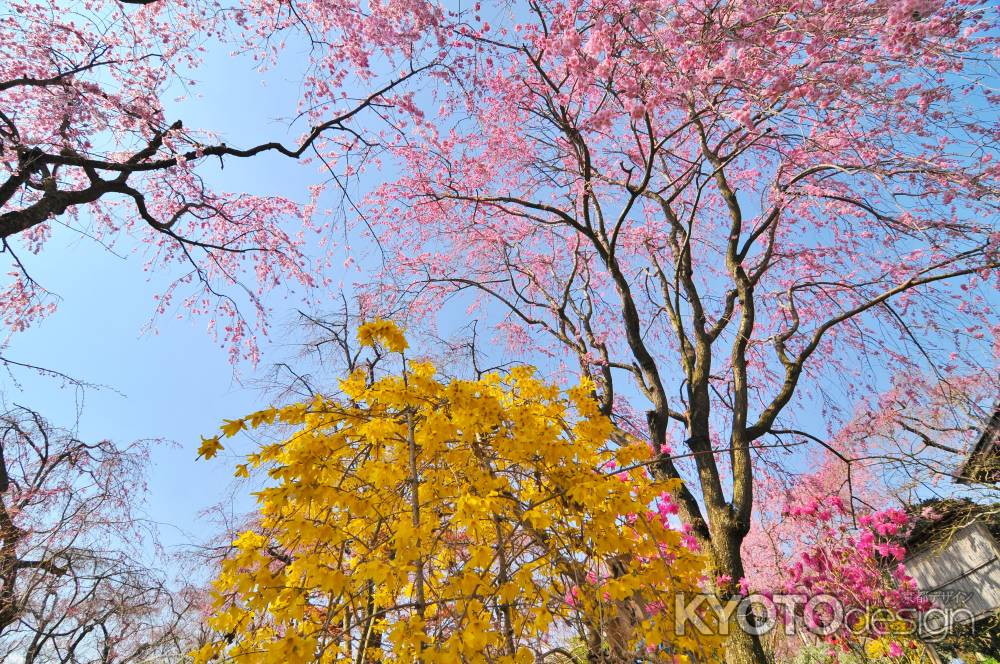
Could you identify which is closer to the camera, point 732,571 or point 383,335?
point 383,335

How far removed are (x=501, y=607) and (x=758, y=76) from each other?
3.84 metres

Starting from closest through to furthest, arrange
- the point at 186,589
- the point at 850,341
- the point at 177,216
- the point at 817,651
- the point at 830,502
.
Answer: the point at 177,216 → the point at 830,502 → the point at 850,341 → the point at 817,651 → the point at 186,589

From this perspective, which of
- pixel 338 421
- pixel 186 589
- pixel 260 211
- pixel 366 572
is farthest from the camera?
pixel 186 589

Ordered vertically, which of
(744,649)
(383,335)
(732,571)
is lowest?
(744,649)

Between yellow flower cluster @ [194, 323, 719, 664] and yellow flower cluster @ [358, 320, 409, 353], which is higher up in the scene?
yellow flower cluster @ [358, 320, 409, 353]

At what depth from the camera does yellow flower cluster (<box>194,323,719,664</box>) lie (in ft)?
5.59

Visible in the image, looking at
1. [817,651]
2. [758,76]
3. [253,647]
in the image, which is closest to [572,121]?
[758,76]

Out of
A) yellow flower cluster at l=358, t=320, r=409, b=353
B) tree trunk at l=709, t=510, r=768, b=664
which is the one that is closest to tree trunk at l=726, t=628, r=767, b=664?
tree trunk at l=709, t=510, r=768, b=664

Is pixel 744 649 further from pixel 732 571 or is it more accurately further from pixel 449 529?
pixel 449 529

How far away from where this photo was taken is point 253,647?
74.4 inches

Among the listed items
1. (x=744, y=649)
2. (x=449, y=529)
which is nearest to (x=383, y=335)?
(x=449, y=529)

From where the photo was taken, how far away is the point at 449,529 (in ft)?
6.98

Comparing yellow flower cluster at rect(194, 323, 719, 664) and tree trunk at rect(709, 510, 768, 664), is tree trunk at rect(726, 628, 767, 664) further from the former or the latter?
yellow flower cluster at rect(194, 323, 719, 664)

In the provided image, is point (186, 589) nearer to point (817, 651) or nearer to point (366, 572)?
point (366, 572)
